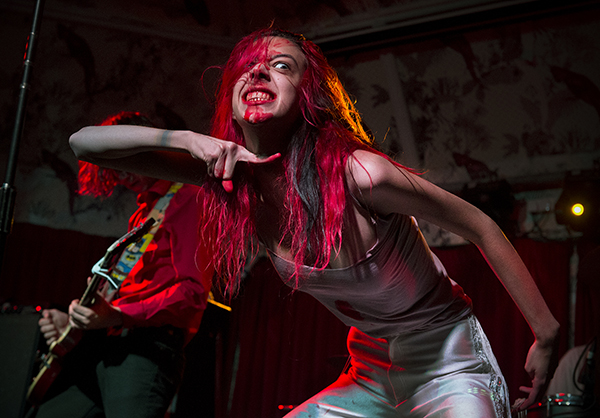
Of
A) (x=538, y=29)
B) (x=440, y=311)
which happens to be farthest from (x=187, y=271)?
(x=538, y=29)

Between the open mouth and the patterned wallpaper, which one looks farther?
the patterned wallpaper

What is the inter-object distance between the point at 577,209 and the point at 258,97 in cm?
254

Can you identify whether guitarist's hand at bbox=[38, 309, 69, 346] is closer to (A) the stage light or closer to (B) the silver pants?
(B) the silver pants

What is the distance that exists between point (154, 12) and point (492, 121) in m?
3.04

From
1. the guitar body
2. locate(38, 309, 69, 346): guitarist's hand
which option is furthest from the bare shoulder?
locate(38, 309, 69, 346): guitarist's hand

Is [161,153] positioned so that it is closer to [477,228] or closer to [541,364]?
[477,228]

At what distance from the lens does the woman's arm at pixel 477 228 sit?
112 cm

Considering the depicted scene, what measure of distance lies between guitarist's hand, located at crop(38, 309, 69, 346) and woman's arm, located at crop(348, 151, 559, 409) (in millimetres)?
1488

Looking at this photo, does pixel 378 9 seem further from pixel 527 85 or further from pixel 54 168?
pixel 54 168

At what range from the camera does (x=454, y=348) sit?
1241 mm

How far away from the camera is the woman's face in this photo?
1149mm

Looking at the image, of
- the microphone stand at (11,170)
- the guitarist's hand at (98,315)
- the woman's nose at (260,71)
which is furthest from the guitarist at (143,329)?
the woman's nose at (260,71)

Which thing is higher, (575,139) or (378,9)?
(378,9)

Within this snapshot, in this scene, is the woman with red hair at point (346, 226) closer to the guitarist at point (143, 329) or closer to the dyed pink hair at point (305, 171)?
the dyed pink hair at point (305, 171)
